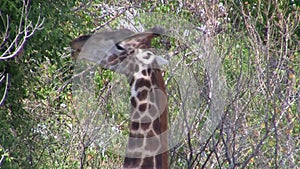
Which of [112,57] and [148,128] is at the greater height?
[112,57]

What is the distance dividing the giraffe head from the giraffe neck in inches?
5.3

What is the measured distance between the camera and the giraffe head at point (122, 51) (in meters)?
5.57

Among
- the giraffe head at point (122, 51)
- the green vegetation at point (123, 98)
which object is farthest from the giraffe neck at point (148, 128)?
the green vegetation at point (123, 98)

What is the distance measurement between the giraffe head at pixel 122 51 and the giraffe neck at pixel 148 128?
134 mm

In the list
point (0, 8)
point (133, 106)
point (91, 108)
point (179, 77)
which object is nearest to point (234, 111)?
point (179, 77)

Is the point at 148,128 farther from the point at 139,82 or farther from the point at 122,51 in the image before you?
the point at 122,51

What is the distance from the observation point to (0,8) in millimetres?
8703

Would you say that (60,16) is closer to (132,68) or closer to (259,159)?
(259,159)

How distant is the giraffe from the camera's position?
5.59 meters

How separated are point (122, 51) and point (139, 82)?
23 centimetres

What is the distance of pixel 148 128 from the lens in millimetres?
5801

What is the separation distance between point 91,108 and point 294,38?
3909 mm

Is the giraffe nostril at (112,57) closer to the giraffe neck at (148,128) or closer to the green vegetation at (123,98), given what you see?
the giraffe neck at (148,128)

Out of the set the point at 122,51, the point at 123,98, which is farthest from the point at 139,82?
the point at 123,98
